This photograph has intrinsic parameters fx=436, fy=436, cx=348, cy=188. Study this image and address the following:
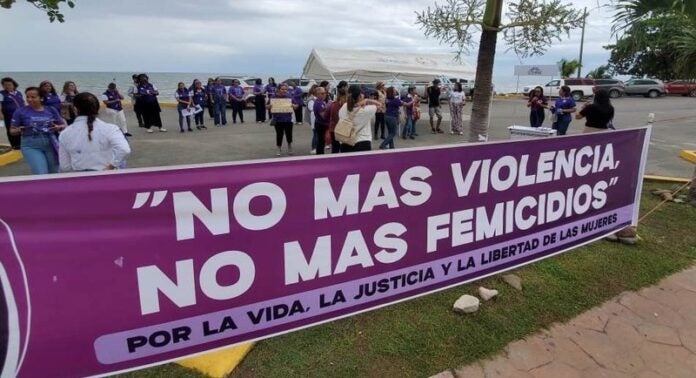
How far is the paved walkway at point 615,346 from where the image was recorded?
2.78 m

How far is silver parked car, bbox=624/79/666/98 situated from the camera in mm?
34156

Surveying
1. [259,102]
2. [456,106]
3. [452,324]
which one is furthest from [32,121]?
[259,102]

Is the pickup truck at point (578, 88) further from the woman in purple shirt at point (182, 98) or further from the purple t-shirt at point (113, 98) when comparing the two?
the purple t-shirt at point (113, 98)

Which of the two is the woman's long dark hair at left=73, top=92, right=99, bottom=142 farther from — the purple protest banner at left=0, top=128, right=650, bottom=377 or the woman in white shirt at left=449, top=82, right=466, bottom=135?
the woman in white shirt at left=449, top=82, right=466, bottom=135

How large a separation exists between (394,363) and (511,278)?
1630 millimetres

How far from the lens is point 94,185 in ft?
6.42

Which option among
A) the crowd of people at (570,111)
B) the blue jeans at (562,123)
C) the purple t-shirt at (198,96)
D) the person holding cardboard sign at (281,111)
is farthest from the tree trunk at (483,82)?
the purple t-shirt at (198,96)

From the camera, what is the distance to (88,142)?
3619 millimetres

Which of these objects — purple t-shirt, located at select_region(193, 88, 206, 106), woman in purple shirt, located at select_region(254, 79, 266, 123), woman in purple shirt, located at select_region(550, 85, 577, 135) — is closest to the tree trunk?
woman in purple shirt, located at select_region(550, 85, 577, 135)

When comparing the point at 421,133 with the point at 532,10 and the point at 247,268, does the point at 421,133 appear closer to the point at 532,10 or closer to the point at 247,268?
the point at 532,10

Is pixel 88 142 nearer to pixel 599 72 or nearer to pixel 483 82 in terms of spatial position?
pixel 483 82

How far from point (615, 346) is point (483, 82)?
4.15m

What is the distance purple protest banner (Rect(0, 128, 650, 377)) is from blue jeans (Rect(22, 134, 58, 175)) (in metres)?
4.18

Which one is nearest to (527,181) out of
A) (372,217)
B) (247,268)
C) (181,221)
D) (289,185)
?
(372,217)
